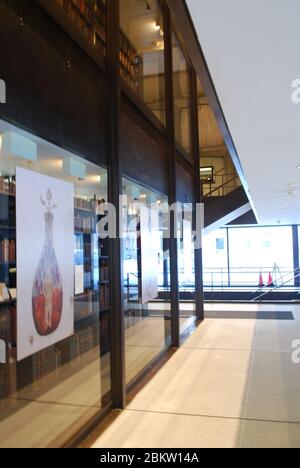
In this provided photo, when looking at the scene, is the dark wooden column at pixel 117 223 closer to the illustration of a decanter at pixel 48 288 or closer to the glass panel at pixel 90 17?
the glass panel at pixel 90 17

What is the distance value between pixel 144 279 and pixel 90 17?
9.82ft

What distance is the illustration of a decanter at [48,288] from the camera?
8.58 feet

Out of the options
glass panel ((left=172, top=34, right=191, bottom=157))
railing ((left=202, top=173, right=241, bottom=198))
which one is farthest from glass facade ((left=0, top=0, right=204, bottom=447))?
railing ((left=202, top=173, right=241, bottom=198))

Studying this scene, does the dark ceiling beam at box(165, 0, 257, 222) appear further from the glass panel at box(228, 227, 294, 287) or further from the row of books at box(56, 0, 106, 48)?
the glass panel at box(228, 227, 294, 287)

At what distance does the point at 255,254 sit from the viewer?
16.7 metres

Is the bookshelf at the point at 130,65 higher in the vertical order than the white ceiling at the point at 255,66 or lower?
higher

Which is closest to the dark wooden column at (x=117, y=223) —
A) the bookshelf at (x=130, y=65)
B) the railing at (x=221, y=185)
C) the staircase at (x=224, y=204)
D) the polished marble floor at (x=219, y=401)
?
the polished marble floor at (x=219, y=401)

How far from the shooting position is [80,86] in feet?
10.4

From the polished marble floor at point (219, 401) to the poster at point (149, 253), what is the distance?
3.10 feet

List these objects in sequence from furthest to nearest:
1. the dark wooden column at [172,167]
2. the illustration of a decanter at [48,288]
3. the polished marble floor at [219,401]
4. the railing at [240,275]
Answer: the railing at [240,275] → the dark wooden column at [172,167] → the polished marble floor at [219,401] → the illustration of a decanter at [48,288]

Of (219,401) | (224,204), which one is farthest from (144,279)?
(224,204)

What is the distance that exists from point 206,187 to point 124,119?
7.90m

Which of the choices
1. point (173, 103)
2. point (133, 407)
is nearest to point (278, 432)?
point (133, 407)

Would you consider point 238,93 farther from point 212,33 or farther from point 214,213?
point 214,213
